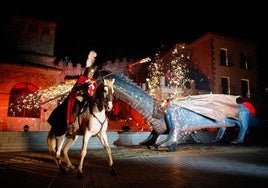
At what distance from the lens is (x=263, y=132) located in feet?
62.2

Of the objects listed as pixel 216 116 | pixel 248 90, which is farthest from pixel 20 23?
pixel 248 90

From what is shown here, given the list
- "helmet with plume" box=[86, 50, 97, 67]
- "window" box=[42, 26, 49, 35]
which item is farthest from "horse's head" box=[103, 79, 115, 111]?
"window" box=[42, 26, 49, 35]

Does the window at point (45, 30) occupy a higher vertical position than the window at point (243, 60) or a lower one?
higher

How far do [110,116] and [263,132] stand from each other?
1519 centimetres

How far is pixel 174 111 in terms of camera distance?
1254cm

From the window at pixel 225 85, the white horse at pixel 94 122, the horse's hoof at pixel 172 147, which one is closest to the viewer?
the white horse at pixel 94 122

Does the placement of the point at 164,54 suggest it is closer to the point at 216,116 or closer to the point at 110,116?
the point at 110,116

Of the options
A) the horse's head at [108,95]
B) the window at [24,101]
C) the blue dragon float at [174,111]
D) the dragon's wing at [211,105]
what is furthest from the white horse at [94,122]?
the window at [24,101]

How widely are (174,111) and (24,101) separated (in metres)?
14.9

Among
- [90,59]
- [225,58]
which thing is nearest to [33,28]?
[90,59]

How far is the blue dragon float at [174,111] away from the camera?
12344 millimetres

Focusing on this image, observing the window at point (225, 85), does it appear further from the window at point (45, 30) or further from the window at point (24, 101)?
the window at point (45, 30)

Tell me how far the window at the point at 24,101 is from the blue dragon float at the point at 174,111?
11856mm

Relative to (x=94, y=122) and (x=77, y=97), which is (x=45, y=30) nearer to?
(x=77, y=97)
